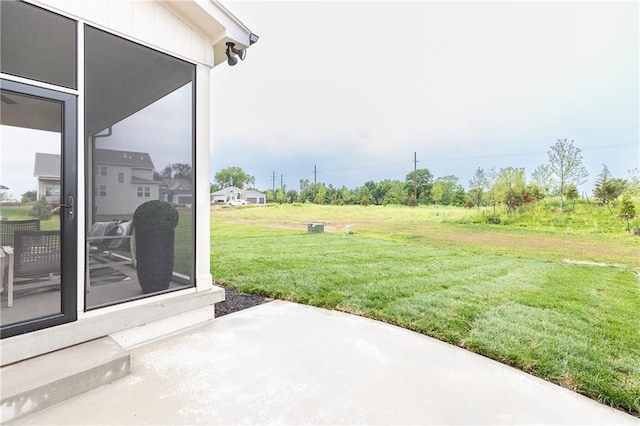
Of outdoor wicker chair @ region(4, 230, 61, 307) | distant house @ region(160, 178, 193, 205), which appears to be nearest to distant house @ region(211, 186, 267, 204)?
distant house @ region(160, 178, 193, 205)

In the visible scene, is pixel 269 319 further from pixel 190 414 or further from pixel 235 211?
pixel 235 211

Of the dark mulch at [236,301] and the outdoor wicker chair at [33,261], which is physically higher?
the outdoor wicker chair at [33,261]

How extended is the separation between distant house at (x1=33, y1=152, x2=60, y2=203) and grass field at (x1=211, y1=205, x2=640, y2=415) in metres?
2.61

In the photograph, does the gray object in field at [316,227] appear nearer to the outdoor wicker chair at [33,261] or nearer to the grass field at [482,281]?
the grass field at [482,281]

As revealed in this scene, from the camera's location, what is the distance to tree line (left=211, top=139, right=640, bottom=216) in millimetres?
5719

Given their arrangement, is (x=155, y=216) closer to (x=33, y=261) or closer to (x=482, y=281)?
(x=33, y=261)

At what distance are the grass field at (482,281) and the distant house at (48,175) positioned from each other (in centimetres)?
261

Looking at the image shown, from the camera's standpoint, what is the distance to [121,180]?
2.69m

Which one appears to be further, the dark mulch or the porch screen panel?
the dark mulch

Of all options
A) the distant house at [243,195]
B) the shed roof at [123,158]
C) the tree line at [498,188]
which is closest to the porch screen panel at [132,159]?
the shed roof at [123,158]

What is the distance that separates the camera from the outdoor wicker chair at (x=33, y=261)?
2207 millimetres

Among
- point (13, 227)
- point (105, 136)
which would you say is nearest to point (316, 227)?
point (105, 136)

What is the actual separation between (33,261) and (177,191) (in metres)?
1.20

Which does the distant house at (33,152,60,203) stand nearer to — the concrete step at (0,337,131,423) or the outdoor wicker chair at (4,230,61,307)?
the outdoor wicker chair at (4,230,61,307)
